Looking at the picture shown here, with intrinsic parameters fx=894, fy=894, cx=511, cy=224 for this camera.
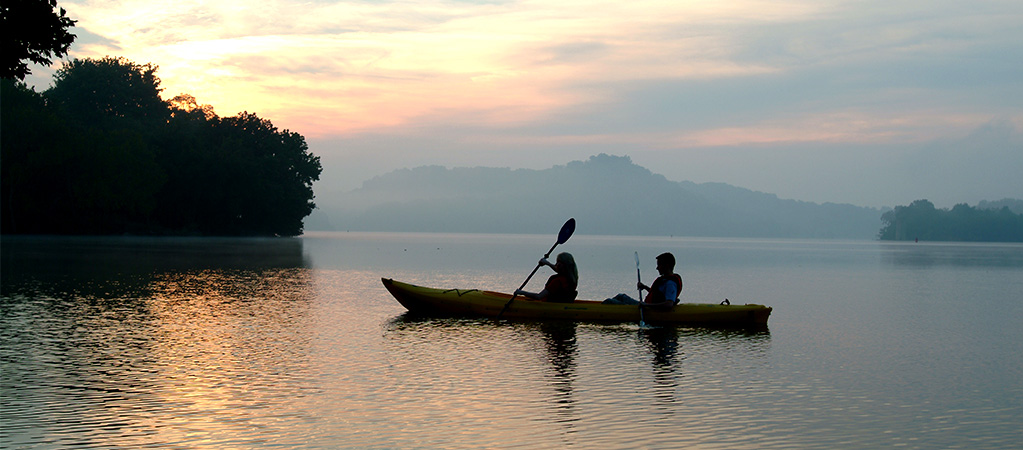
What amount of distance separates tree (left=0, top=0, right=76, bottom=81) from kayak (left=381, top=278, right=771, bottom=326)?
9.52 meters

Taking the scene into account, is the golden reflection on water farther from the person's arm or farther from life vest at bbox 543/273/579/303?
the person's arm

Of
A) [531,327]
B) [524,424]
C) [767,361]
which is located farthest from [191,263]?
[524,424]

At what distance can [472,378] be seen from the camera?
11734 mm

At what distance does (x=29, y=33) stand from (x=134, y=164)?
59.8 metres

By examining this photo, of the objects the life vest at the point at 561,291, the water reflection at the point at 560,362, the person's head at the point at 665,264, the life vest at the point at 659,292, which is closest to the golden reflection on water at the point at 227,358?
the water reflection at the point at 560,362

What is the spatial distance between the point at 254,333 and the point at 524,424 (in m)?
8.59

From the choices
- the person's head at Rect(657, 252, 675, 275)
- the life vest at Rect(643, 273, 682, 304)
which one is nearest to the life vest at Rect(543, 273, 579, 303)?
the life vest at Rect(643, 273, 682, 304)

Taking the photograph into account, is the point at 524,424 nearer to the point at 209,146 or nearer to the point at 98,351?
the point at 98,351

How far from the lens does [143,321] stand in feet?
57.4

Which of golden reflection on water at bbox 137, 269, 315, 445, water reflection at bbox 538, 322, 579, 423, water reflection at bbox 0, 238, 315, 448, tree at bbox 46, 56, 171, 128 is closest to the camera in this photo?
water reflection at bbox 0, 238, 315, 448

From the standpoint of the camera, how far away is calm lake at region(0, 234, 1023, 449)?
8.62 metres

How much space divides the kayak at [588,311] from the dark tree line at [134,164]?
55.8 metres

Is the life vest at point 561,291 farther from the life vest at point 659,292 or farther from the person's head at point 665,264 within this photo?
the person's head at point 665,264

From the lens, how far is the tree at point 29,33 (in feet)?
58.4
